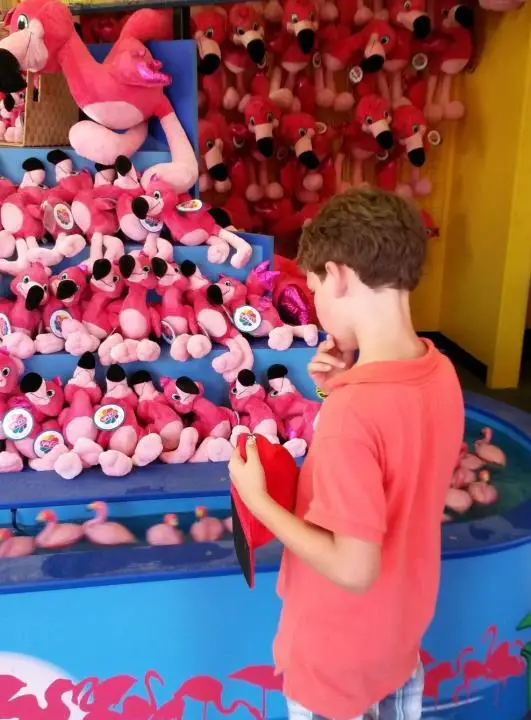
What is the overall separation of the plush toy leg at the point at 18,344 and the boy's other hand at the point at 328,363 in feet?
3.03

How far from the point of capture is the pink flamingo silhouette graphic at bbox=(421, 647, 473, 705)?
52.1 inches

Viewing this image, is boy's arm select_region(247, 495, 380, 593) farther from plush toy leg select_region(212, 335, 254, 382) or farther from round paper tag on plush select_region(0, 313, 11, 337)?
round paper tag on plush select_region(0, 313, 11, 337)

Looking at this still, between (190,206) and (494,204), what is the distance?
1.75 meters

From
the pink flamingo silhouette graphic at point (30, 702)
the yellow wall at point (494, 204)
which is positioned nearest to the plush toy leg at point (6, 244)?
the pink flamingo silhouette graphic at point (30, 702)

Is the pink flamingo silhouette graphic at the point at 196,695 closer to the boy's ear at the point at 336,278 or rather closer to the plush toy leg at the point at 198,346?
the plush toy leg at the point at 198,346

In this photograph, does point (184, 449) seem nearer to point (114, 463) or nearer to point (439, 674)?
point (114, 463)

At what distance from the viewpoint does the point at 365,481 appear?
0.68 meters

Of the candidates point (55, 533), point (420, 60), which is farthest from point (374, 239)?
point (420, 60)

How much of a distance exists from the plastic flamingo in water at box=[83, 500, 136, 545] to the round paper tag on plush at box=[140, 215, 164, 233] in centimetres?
75

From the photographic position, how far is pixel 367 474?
2.24 ft

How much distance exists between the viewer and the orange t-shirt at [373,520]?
68 cm

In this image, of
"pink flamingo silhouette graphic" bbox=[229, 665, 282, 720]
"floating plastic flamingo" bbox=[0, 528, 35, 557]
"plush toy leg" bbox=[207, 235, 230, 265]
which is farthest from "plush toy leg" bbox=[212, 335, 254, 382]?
"pink flamingo silhouette graphic" bbox=[229, 665, 282, 720]

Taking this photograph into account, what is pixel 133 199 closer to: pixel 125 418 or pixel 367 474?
pixel 125 418

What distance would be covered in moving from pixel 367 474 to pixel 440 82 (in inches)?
118
